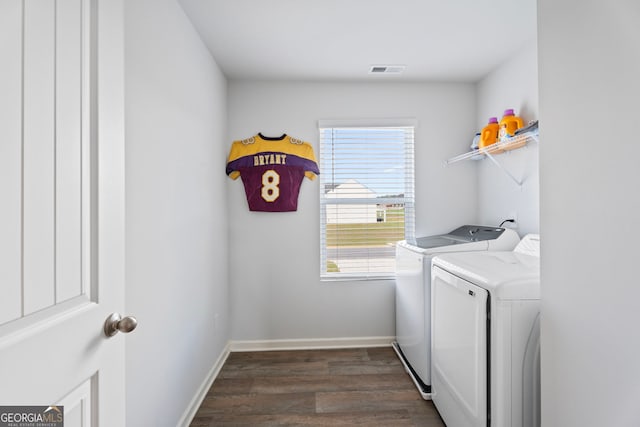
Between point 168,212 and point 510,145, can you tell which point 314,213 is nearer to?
point 168,212

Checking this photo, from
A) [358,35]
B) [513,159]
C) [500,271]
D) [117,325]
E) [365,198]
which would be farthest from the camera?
[365,198]

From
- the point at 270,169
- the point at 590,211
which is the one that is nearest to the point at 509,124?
the point at 590,211

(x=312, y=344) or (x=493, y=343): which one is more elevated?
(x=493, y=343)

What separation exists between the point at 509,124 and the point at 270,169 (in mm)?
1872

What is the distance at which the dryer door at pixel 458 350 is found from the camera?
1321 millimetres

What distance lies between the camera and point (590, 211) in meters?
0.80

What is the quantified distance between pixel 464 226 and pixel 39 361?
9.22 ft

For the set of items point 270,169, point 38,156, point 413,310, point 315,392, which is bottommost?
point 315,392

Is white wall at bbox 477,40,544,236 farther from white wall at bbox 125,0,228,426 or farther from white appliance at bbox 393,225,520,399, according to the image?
white wall at bbox 125,0,228,426

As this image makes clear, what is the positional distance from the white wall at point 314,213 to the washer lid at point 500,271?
107cm

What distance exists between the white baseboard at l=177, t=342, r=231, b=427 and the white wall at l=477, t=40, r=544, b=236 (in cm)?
246

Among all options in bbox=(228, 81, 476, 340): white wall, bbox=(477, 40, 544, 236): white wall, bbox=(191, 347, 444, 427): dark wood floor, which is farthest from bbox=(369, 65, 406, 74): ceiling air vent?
bbox=(191, 347, 444, 427): dark wood floor

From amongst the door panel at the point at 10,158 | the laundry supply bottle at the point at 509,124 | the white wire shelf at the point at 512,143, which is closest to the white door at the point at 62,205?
the door panel at the point at 10,158

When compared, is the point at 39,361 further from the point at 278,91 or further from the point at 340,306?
the point at 278,91
